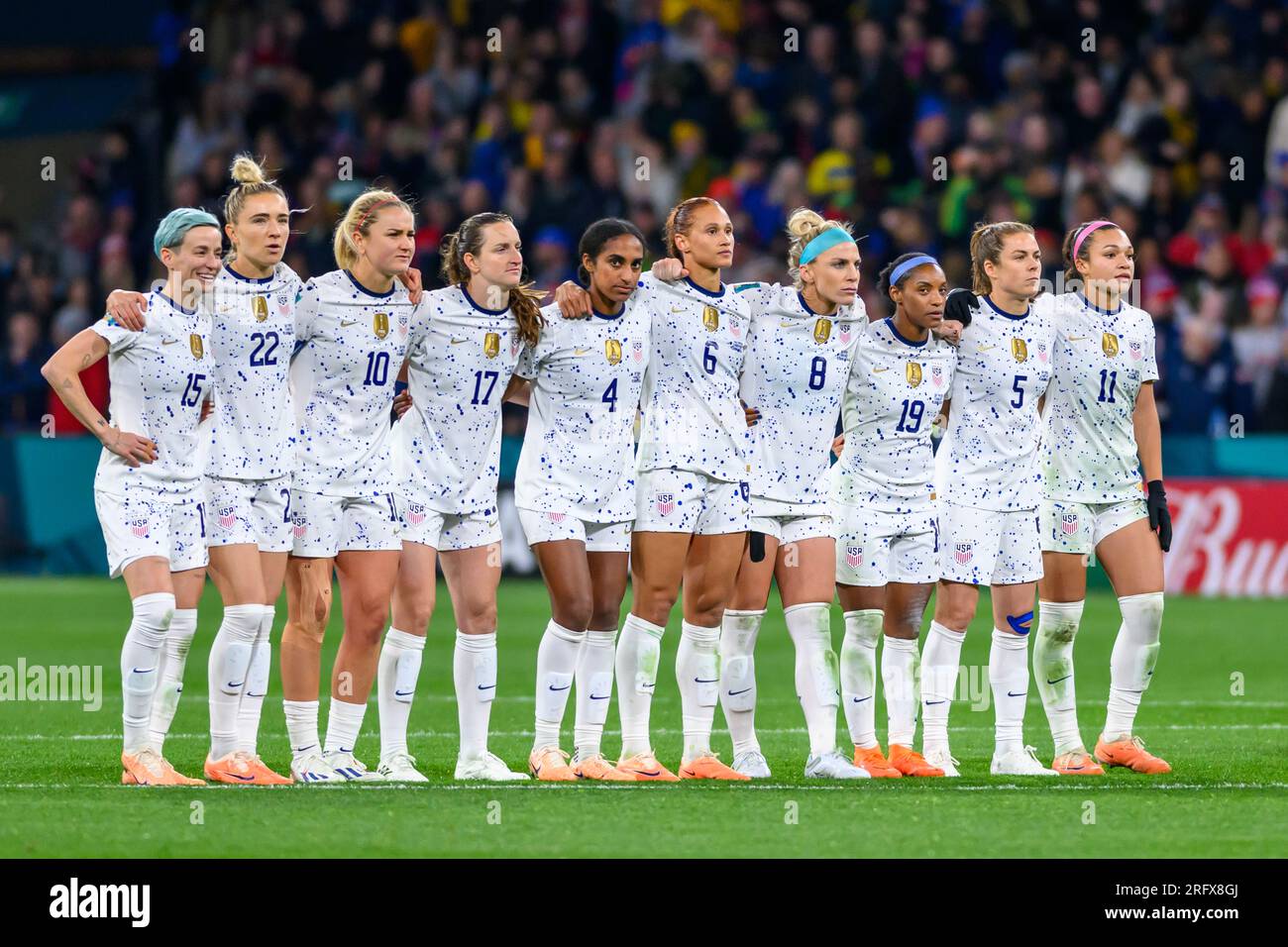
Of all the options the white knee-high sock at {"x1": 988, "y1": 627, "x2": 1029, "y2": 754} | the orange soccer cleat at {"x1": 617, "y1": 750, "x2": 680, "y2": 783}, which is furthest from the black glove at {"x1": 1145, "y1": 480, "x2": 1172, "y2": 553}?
the orange soccer cleat at {"x1": 617, "y1": 750, "x2": 680, "y2": 783}

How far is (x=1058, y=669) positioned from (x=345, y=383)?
3.43 metres

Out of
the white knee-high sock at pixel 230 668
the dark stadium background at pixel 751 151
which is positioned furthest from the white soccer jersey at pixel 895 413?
the dark stadium background at pixel 751 151

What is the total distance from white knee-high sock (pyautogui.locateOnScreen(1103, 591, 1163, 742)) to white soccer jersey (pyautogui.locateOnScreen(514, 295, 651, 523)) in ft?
7.98

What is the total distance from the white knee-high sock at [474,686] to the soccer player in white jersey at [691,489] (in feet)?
1.85

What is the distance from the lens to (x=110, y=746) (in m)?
10.2

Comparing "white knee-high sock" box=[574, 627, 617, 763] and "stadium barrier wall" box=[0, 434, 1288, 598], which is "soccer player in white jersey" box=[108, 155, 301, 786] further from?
"stadium barrier wall" box=[0, 434, 1288, 598]

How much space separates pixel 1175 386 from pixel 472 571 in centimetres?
1115

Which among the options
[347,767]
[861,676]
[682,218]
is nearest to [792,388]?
[682,218]

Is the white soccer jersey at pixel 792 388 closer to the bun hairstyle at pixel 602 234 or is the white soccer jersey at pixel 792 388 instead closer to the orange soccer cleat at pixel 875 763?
the bun hairstyle at pixel 602 234

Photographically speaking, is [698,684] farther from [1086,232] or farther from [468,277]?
[1086,232]

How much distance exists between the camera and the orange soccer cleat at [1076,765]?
9391mm

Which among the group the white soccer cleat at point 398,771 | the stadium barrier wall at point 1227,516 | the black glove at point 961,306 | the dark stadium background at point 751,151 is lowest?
the white soccer cleat at point 398,771
